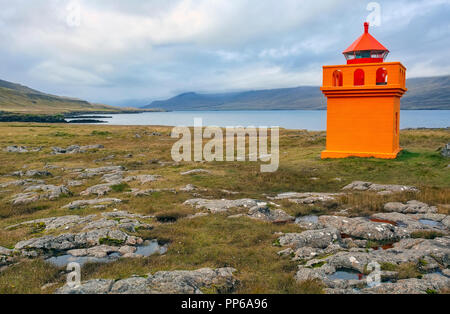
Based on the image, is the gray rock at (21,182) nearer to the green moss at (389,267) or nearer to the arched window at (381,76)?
the green moss at (389,267)

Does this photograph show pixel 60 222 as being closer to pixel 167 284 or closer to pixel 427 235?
pixel 167 284

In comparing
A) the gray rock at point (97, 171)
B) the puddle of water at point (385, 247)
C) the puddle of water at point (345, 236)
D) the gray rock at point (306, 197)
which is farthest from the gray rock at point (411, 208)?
the gray rock at point (97, 171)

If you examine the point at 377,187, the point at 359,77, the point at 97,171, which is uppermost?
the point at 359,77

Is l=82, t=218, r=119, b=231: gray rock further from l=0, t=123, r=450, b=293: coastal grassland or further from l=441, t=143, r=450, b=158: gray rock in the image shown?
l=441, t=143, r=450, b=158: gray rock

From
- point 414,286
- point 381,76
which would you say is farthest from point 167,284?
point 381,76

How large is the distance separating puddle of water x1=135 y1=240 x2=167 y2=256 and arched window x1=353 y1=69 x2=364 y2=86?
21487 mm

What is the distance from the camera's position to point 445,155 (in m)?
24.3

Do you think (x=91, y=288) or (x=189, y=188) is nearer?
(x=91, y=288)

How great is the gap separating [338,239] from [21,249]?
33.8ft

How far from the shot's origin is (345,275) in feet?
27.8

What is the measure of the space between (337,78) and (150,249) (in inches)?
881

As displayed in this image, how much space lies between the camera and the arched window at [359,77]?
25.7m

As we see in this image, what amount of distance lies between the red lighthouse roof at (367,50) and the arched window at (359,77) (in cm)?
79

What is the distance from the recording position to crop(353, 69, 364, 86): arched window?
2568 centimetres
